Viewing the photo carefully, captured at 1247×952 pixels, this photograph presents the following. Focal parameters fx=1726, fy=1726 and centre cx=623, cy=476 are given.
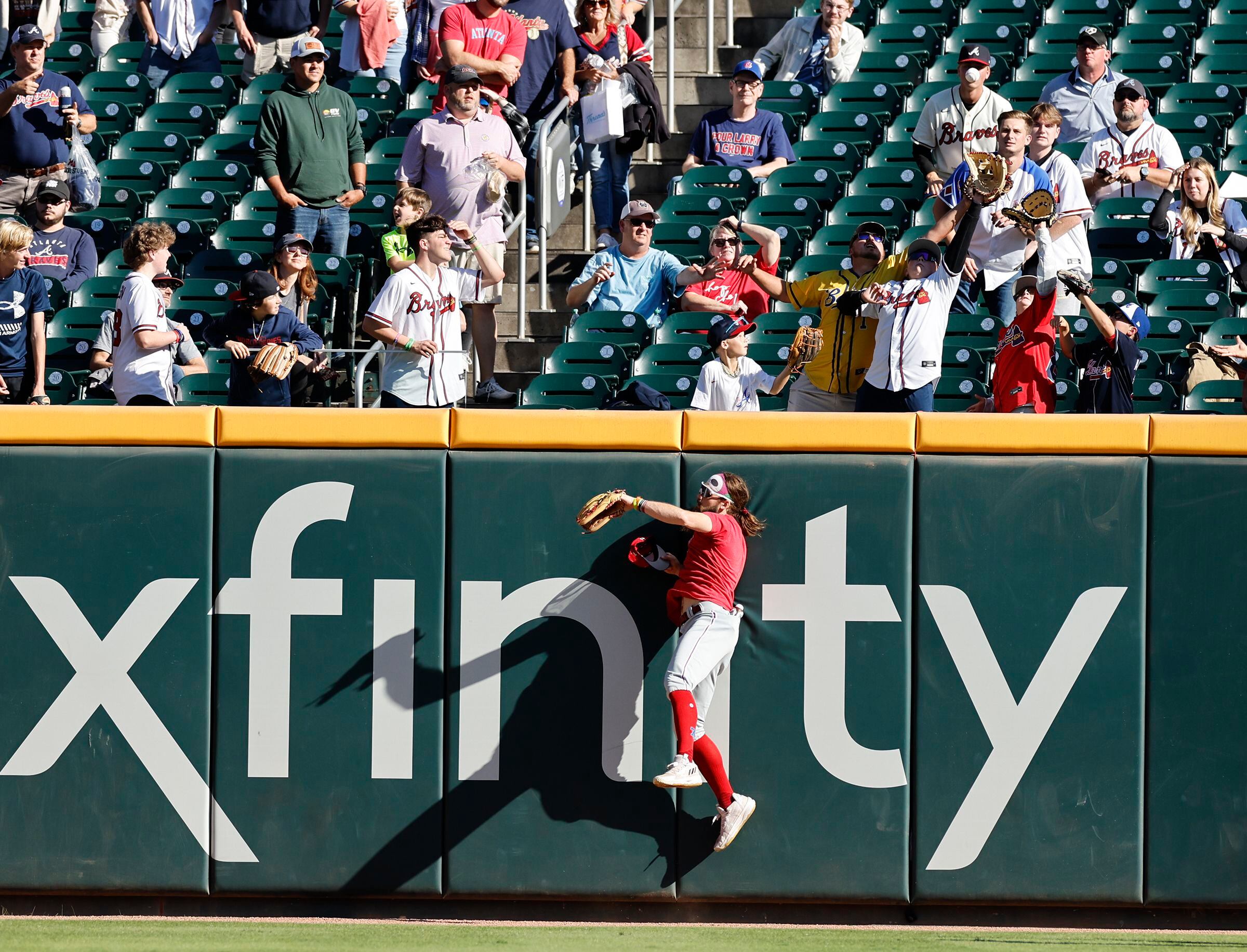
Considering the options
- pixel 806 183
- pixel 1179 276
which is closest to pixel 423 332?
pixel 806 183

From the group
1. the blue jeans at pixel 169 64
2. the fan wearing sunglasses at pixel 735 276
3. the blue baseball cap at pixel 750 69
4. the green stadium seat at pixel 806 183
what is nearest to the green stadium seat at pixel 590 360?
the fan wearing sunglasses at pixel 735 276

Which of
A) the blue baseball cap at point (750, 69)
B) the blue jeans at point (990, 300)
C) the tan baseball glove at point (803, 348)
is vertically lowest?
the tan baseball glove at point (803, 348)

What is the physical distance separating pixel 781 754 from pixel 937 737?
60cm

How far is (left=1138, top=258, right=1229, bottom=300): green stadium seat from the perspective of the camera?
10.4 meters

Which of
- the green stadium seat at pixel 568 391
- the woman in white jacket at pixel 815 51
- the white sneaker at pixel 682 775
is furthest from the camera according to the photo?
the woman in white jacket at pixel 815 51

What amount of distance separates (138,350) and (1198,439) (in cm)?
503

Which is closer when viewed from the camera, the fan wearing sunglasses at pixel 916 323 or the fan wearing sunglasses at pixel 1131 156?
the fan wearing sunglasses at pixel 916 323

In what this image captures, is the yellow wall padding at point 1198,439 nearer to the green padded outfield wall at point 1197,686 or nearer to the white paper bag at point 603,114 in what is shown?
the green padded outfield wall at point 1197,686

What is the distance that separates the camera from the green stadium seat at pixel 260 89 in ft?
43.7

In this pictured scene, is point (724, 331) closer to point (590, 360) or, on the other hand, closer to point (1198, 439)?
point (590, 360)

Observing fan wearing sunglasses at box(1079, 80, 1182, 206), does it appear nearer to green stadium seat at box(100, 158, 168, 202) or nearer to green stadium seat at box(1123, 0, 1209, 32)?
green stadium seat at box(1123, 0, 1209, 32)

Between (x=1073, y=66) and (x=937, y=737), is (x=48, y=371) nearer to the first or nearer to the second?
(x=937, y=737)

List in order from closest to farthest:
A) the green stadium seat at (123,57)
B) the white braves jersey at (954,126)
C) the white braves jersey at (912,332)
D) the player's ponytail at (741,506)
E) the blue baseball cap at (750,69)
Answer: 1. the player's ponytail at (741,506)
2. the white braves jersey at (912,332)
3. the white braves jersey at (954,126)
4. the blue baseball cap at (750,69)
5. the green stadium seat at (123,57)

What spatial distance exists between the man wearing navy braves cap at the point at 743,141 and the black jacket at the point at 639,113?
0.36 meters
